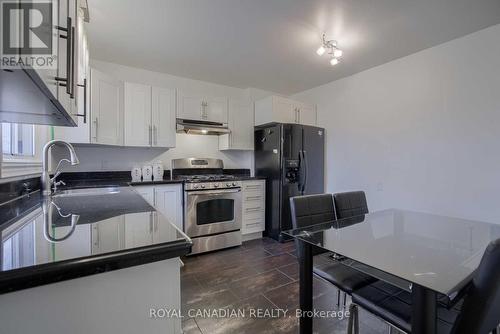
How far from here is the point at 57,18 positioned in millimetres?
790

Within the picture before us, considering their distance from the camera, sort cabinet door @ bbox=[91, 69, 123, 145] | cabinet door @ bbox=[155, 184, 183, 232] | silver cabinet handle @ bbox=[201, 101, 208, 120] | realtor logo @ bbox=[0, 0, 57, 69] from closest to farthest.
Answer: realtor logo @ bbox=[0, 0, 57, 69] → cabinet door @ bbox=[91, 69, 123, 145] → cabinet door @ bbox=[155, 184, 183, 232] → silver cabinet handle @ bbox=[201, 101, 208, 120]

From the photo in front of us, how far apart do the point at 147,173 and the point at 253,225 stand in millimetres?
1692

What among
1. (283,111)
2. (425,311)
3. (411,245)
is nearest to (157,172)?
(283,111)

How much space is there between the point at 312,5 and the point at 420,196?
2.38 meters

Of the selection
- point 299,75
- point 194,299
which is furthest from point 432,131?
point 194,299

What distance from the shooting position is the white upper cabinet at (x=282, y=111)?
11.8ft

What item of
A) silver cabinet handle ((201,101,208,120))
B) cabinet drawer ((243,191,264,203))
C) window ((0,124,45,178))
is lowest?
cabinet drawer ((243,191,264,203))

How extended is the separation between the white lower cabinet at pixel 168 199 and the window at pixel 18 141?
1046 millimetres

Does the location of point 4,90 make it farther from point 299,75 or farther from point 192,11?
point 299,75

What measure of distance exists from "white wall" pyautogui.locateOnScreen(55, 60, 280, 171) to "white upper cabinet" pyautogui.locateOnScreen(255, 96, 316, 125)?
37 centimetres

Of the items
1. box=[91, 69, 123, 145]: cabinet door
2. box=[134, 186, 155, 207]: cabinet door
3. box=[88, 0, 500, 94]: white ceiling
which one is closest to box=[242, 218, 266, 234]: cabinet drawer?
box=[134, 186, 155, 207]: cabinet door

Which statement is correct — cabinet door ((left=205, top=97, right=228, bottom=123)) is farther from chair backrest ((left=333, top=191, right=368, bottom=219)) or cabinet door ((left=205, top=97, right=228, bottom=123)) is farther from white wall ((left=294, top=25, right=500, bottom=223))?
chair backrest ((left=333, top=191, right=368, bottom=219))

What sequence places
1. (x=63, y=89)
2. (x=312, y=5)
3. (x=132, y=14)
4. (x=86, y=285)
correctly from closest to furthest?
1. (x=86, y=285)
2. (x=63, y=89)
3. (x=312, y=5)
4. (x=132, y=14)

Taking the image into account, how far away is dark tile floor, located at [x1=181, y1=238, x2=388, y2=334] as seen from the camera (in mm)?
1640
